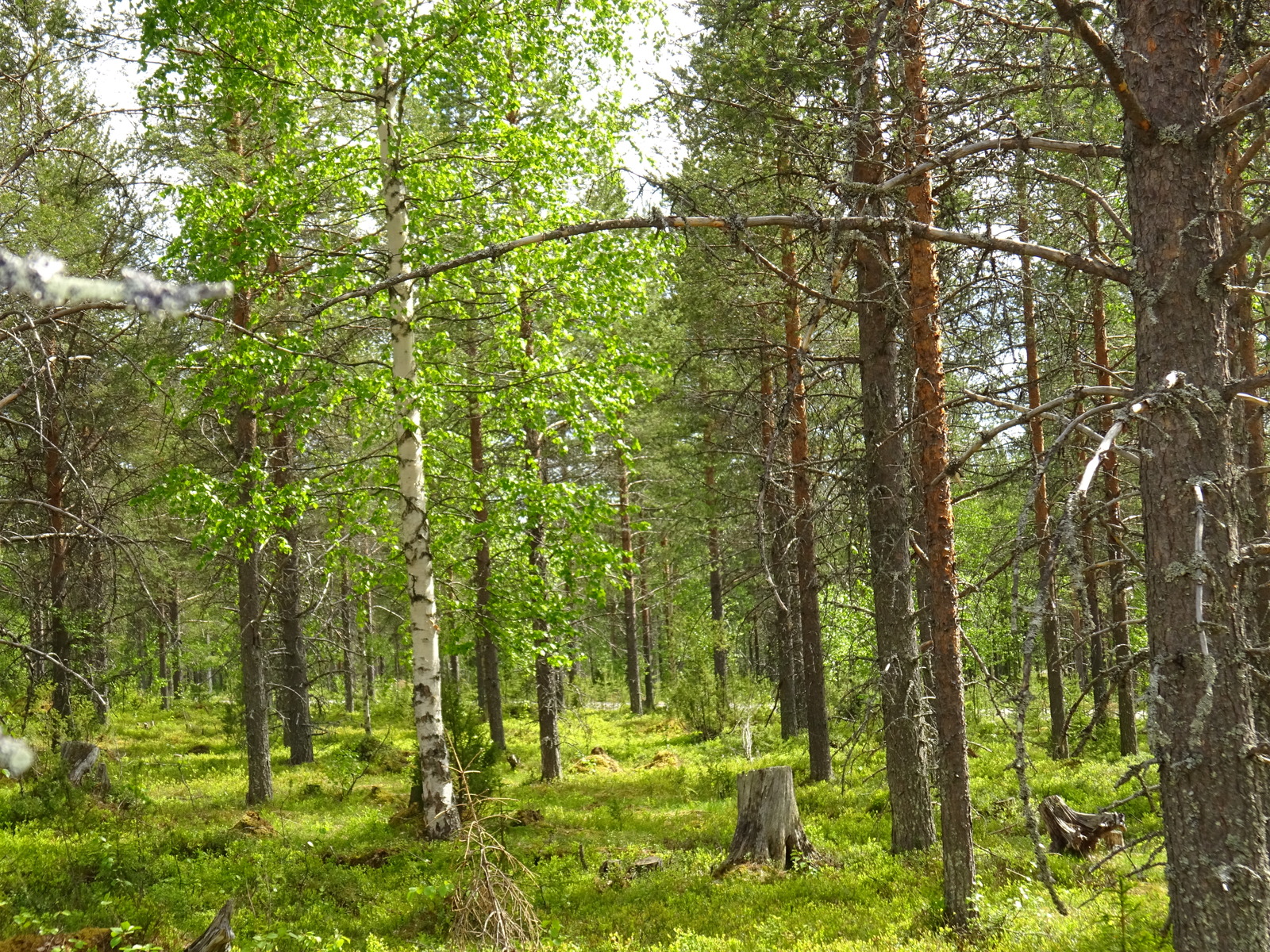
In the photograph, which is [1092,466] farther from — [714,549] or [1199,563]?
[714,549]

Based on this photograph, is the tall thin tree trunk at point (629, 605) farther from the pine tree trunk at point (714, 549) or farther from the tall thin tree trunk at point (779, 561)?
the tall thin tree trunk at point (779, 561)

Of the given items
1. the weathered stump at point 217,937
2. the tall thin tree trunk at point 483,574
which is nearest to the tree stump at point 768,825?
the tall thin tree trunk at point 483,574

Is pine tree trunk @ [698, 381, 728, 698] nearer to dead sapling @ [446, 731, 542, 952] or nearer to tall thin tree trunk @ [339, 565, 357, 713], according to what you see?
tall thin tree trunk @ [339, 565, 357, 713]

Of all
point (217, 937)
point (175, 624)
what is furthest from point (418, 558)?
point (217, 937)

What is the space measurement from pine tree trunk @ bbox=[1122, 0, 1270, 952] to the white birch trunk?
7.75 m

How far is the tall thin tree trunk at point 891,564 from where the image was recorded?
7.79 metres

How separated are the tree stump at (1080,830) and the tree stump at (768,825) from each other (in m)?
2.72

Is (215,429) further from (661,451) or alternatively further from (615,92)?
(661,451)

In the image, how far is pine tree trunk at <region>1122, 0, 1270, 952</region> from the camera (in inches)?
114

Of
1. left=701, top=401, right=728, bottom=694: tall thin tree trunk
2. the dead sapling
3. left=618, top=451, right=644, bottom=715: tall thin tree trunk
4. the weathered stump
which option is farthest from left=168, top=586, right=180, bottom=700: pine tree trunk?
left=618, top=451, right=644, bottom=715: tall thin tree trunk

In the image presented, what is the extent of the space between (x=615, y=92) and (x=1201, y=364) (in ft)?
30.1

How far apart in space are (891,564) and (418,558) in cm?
536

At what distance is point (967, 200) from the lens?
888cm

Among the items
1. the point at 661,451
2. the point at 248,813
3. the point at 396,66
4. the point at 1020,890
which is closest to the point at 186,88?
the point at 396,66
